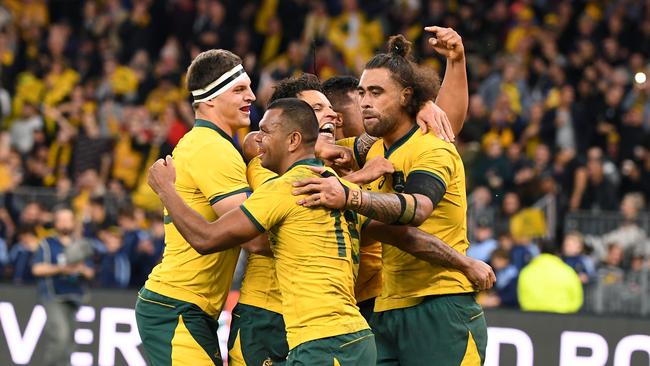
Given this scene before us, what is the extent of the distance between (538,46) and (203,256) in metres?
11.7

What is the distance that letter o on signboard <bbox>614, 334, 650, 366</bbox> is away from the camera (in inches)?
405

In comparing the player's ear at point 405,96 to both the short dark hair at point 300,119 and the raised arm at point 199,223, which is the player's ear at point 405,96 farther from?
the raised arm at point 199,223

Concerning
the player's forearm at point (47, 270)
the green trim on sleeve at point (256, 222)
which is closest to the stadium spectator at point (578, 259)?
the player's forearm at point (47, 270)

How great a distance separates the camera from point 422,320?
21.3 ft

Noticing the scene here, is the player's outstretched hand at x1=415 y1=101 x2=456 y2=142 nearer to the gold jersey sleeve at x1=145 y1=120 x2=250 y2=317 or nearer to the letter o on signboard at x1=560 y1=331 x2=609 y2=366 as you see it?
the gold jersey sleeve at x1=145 y1=120 x2=250 y2=317

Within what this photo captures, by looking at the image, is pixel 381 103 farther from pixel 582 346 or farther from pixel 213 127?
pixel 582 346

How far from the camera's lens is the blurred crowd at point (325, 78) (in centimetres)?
1437

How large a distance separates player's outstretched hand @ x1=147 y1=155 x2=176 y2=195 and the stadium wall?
5.02 metres

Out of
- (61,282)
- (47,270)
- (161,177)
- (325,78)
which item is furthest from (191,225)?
(325,78)

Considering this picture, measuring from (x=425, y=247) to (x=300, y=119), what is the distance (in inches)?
36.9

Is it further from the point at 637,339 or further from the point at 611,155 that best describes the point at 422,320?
the point at 611,155

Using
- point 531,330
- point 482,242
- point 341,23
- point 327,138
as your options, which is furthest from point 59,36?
point 327,138

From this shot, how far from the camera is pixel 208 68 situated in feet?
21.8

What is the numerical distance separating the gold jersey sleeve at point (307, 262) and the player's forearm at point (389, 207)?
0.43 feet
